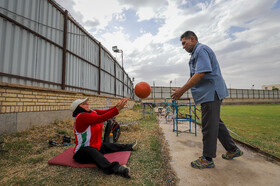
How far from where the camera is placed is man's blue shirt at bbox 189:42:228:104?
2229 mm

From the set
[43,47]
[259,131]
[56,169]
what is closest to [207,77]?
[56,169]

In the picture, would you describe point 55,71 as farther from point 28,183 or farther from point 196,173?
point 196,173

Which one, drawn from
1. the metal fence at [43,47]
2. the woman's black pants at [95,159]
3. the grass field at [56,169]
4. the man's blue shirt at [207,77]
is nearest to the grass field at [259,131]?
the man's blue shirt at [207,77]

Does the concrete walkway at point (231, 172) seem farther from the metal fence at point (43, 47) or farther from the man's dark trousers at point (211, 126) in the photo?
the metal fence at point (43, 47)

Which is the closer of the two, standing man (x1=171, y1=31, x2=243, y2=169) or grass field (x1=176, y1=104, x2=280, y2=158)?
standing man (x1=171, y1=31, x2=243, y2=169)

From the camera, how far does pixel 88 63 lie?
25.9 ft

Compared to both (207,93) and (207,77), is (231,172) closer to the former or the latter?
(207,93)

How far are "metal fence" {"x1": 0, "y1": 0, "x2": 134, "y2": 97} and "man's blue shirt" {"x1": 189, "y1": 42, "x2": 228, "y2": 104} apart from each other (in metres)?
4.62

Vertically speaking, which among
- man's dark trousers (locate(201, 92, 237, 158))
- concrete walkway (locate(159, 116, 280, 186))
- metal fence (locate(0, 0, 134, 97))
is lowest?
concrete walkway (locate(159, 116, 280, 186))

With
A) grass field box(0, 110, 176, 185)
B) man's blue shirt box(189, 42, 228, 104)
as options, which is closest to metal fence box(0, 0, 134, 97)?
grass field box(0, 110, 176, 185)

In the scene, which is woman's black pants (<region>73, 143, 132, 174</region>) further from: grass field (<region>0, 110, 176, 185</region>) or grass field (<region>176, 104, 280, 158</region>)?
grass field (<region>176, 104, 280, 158</region>)

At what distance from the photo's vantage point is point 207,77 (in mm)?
2340

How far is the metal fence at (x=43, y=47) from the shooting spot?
369cm

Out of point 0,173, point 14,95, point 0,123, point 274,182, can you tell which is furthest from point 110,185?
point 14,95
